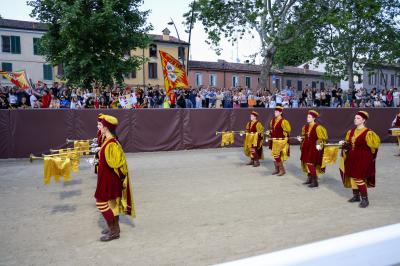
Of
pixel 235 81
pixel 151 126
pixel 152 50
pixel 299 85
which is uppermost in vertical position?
pixel 152 50

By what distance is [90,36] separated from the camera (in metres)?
25.8

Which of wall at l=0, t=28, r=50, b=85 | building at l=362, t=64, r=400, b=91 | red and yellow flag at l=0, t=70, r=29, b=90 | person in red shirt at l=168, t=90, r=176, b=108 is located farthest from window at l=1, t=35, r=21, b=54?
building at l=362, t=64, r=400, b=91

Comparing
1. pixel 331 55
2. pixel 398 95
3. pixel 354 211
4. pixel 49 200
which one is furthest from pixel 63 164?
pixel 331 55

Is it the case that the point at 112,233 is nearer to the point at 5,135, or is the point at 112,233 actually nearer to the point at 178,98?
the point at 5,135

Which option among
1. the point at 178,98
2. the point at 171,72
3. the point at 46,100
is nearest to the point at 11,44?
the point at 46,100

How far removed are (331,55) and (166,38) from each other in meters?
22.7

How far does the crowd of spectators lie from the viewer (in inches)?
739

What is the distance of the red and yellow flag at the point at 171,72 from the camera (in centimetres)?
1784

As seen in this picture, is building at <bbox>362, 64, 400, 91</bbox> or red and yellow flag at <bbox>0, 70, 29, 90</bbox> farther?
building at <bbox>362, 64, 400, 91</bbox>

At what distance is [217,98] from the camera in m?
24.1

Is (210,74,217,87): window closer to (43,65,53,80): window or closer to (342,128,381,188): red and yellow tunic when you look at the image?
(43,65,53,80): window

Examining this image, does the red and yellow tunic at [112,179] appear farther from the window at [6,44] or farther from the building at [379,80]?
the building at [379,80]

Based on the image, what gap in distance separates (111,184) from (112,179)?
8cm

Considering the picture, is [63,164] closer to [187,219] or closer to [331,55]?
[187,219]
